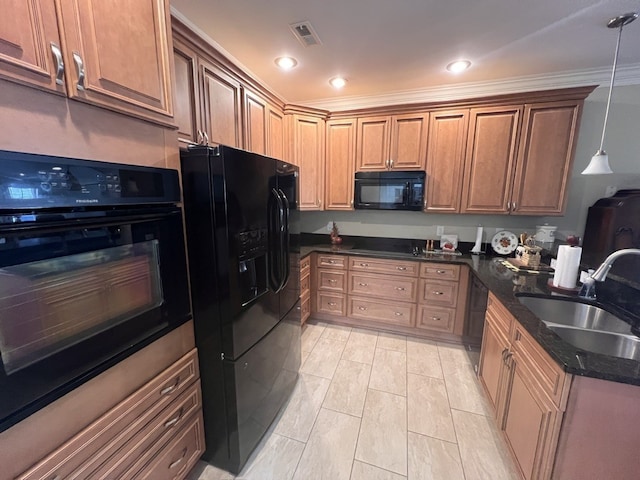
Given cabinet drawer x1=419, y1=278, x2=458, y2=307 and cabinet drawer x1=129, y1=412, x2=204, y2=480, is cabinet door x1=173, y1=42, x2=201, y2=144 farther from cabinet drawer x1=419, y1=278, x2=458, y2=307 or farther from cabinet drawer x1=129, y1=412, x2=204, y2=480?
cabinet drawer x1=419, y1=278, x2=458, y2=307

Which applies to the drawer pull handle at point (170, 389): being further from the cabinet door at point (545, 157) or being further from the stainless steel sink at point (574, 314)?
the cabinet door at point (545, 157)

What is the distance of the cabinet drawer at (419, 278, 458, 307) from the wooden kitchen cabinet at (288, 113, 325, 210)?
4.72 ft

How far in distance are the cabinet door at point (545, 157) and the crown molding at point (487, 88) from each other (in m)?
0.29

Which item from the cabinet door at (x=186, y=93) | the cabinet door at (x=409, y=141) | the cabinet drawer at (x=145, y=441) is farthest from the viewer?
the cabinet door at (x=409, y=141)

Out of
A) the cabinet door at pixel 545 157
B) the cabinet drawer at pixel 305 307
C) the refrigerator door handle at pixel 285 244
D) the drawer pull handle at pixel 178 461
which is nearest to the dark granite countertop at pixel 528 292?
the cabinet drawer at pixel 305 307

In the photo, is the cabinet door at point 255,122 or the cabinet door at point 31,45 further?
the cabinet door at point 255,122

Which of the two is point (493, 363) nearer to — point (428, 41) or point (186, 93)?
point (428, 41)

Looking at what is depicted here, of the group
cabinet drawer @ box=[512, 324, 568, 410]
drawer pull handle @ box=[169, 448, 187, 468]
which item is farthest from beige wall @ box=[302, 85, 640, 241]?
drawer pull handle @ box=[169, 448, 187, 468]

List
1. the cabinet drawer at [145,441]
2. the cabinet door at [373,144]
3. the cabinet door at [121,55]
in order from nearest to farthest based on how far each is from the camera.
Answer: the cabinet door at [121,55] < the cabinet drawer at [145,441] < the cabinet door at [373,144]

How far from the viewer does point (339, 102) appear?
3.10 meters

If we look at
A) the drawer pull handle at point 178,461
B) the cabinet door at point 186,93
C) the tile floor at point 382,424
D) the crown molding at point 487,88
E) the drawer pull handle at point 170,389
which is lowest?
the tile floor at point 382,424

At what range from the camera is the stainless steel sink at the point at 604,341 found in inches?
51.5

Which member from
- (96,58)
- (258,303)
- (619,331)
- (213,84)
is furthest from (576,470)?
(213,84)

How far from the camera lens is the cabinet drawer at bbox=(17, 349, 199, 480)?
799 millimetres
